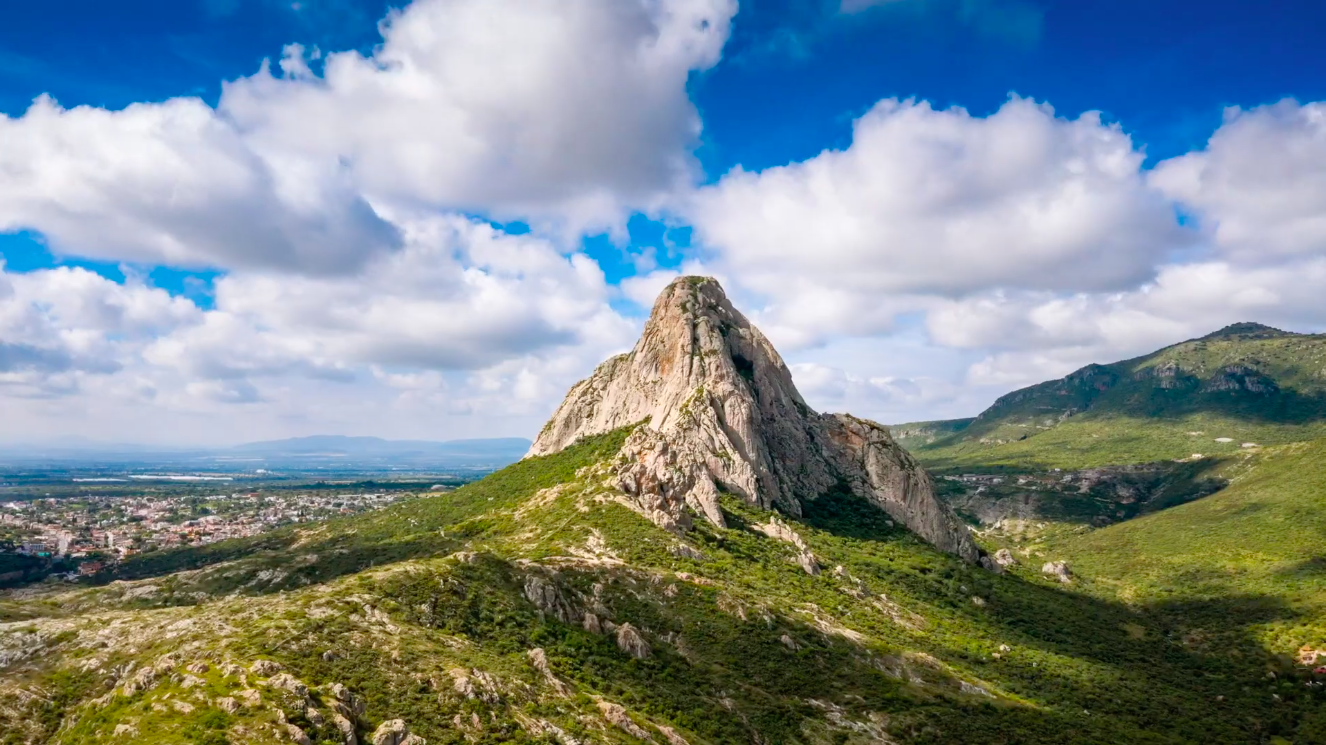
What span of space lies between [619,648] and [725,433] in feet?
251

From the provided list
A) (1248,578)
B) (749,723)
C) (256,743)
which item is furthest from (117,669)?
(1248,578)

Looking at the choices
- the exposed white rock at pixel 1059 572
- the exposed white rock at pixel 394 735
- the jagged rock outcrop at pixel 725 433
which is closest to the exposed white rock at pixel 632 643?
the exposed white rock at pixel 394 735

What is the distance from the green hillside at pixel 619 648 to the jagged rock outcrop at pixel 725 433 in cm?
902

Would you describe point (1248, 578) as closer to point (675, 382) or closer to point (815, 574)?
point (815, 574)

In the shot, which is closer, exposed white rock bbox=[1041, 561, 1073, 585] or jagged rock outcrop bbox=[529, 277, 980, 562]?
jagged rock outcrop bbox=[529, 277, 980, 562]

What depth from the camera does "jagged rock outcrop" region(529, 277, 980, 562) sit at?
14312 cm

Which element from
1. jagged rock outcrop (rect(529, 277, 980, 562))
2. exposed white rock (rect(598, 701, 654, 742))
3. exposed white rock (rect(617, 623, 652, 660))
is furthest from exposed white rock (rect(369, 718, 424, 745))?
jagged rock outcrop (rect(529, 277, 980, 562))

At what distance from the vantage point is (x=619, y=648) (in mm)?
85250

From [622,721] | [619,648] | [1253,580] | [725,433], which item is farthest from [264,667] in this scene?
[1253,580]

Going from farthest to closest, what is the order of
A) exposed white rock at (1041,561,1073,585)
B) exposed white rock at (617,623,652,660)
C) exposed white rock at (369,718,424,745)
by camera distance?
exposed white rock at (1041,561,1073,585)
exposed white rock at (617,623,652,660)
exposed white rock at (369,718,424,745)

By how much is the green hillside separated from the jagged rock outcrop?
9024mm

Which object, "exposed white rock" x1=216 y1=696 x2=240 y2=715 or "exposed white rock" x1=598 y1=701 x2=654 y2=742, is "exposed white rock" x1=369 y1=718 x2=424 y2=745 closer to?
"exposed white rock" x1=216 y1=696 x2=240 y2=715

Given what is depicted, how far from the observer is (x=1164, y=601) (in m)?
165

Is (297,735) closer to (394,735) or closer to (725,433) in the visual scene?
(394,735)
